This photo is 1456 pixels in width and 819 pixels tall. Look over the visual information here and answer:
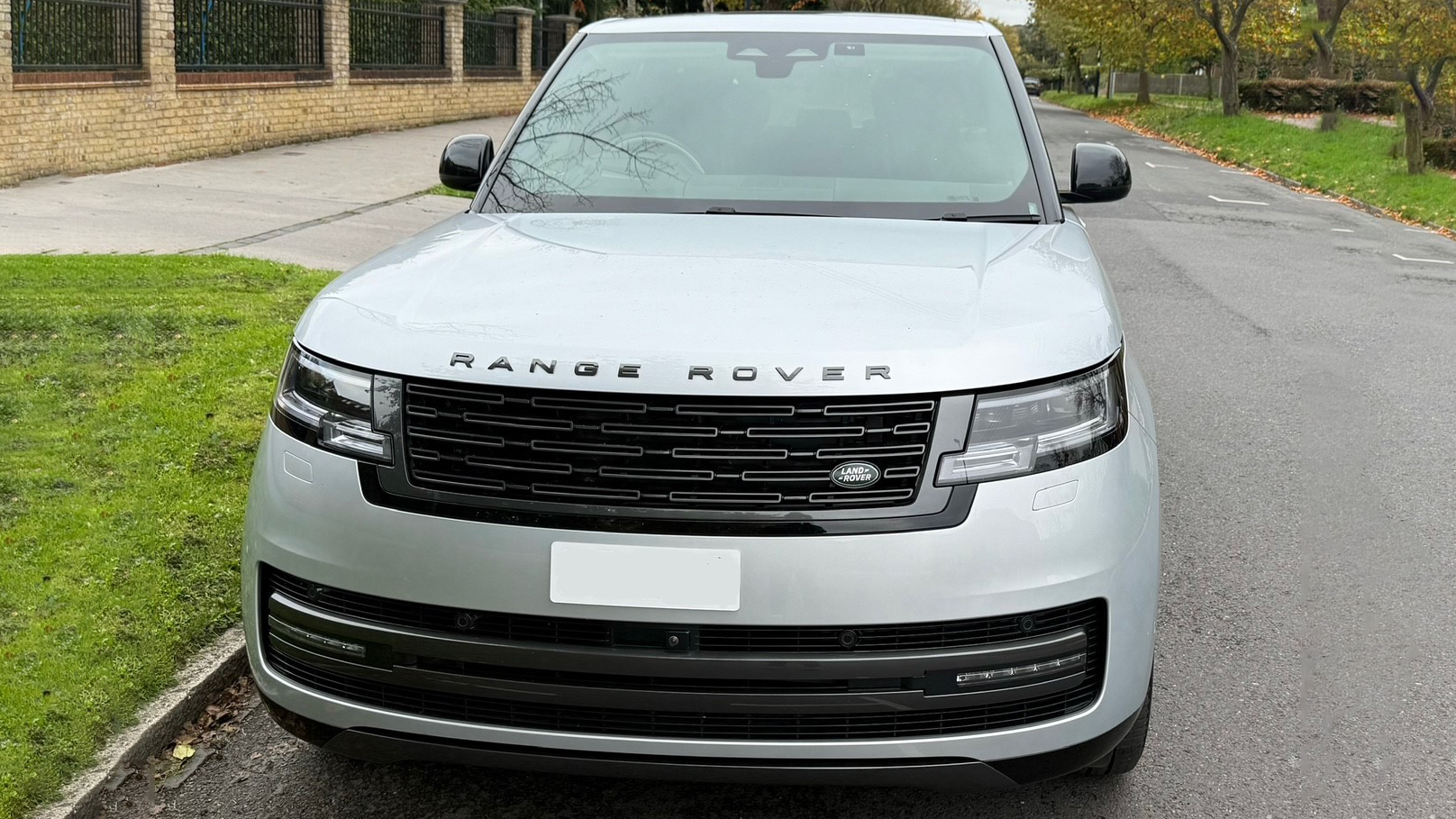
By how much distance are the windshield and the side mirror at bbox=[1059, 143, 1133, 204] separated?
0.42 metres

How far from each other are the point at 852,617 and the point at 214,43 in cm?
1885

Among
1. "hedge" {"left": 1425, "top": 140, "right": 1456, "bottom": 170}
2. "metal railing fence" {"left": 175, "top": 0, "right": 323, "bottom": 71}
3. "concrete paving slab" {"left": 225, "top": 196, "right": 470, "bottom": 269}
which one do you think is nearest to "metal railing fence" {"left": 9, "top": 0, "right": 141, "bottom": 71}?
"metal railing fence" {"left": 175, "top": 0, "right": 323, "bottom": 71}

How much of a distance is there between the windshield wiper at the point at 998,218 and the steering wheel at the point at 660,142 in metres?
0.78

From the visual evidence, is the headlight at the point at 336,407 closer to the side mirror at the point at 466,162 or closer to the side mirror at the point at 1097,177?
the side mirror at the point at 466,162

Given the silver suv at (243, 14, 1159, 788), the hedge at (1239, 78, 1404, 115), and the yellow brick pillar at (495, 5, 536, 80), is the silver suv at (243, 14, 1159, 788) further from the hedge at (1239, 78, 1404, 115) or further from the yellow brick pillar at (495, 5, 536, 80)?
the hedge at (1239, 78, 1404, 115)

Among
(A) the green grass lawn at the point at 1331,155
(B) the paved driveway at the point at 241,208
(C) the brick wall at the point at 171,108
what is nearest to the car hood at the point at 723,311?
(B) the paved driveway at the point at 241,208

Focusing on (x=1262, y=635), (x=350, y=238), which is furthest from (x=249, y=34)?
(x=1262, y=635)

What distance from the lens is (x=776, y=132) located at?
167 inches

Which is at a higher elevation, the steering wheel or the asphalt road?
the steering wheel

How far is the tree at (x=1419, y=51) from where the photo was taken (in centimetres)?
2375

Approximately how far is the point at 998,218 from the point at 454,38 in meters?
26.5

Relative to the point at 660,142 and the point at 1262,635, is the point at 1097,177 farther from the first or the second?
the point at 1262,635

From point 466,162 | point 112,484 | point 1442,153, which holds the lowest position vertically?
point 112,484

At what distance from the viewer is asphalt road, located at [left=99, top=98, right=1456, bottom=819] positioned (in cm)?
333
